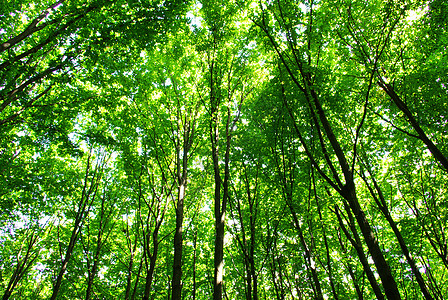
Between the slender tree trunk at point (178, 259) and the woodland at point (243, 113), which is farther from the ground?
the woodland at point (243, 113)

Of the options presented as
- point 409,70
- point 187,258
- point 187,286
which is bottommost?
point 187,286

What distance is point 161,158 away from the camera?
9711 mm

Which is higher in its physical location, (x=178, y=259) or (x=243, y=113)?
(x=243, y=113)

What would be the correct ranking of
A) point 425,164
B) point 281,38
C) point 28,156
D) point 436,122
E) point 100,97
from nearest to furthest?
point 281,38 < point 100,97 < point 436,122 < point 425,164 < point 28,156

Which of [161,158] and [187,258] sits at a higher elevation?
[161,158]

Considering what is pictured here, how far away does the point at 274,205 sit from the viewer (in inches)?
406

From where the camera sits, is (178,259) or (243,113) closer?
(178,259)

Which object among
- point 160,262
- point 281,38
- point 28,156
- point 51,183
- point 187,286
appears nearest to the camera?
point 281,38

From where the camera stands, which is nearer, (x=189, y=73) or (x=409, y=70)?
(x=409, y=70)

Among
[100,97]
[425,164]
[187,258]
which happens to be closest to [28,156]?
[100,97]

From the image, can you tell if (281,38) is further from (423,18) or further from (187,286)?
(187,286)

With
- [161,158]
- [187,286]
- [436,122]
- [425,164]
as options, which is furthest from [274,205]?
[187,286]

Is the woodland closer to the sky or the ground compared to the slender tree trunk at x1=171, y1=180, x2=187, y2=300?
closer to the sky

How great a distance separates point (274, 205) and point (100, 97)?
8.40 meters
